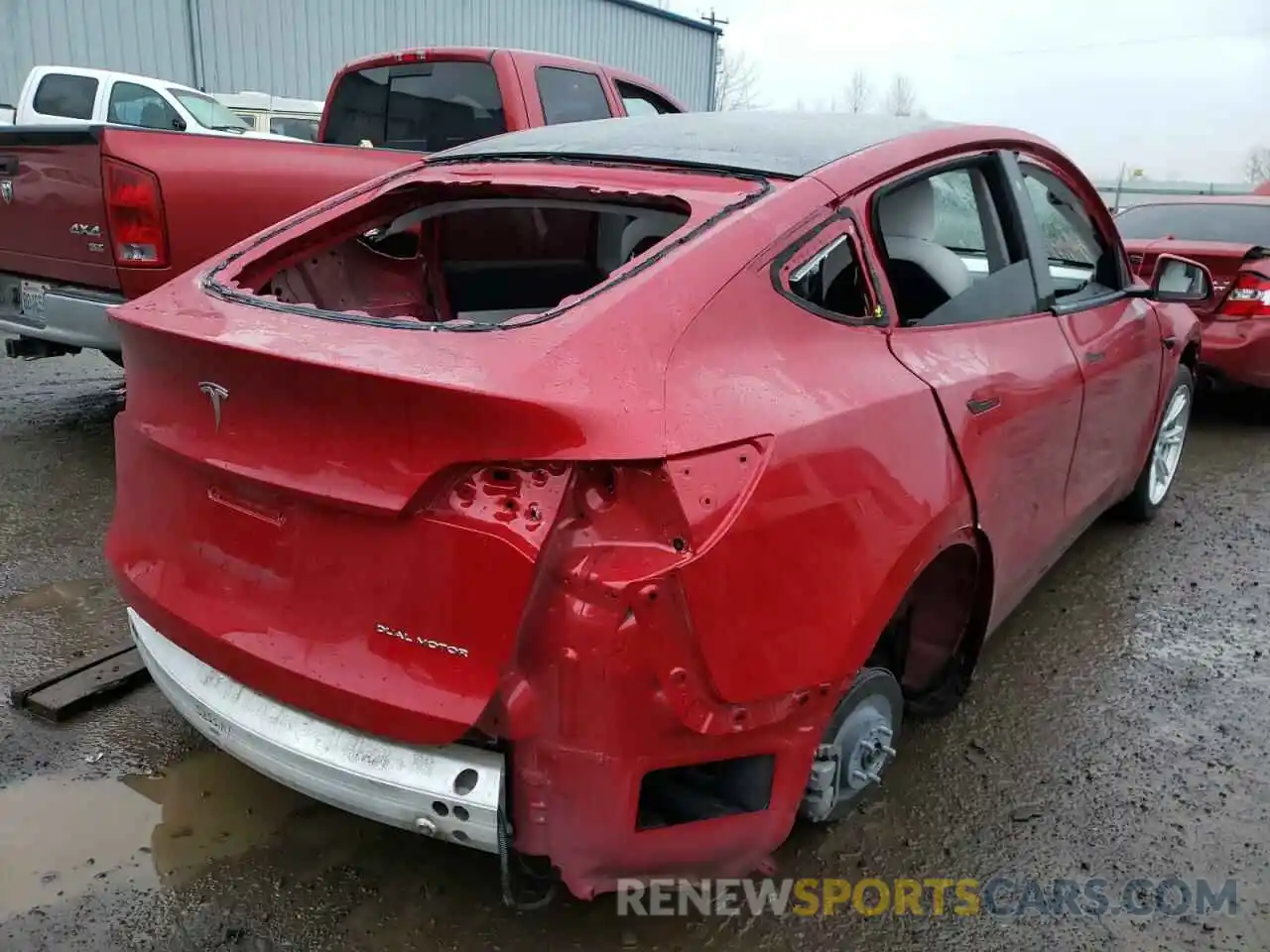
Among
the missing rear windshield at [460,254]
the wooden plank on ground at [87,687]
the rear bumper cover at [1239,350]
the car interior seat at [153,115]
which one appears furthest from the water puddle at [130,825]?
the car interior seat at [153,115]

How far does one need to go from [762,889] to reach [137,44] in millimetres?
16085

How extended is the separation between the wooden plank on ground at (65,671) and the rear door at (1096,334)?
3029 millimetres

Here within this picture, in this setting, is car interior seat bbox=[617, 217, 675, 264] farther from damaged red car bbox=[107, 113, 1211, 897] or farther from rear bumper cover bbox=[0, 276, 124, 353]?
rear bumper cover bbox=[0, 276, 124, 353]

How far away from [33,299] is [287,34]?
13548 millimetres

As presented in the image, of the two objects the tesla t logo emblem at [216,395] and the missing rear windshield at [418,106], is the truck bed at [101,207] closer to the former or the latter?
the missing rear windshield at [418,106]

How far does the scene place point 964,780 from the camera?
268 cm

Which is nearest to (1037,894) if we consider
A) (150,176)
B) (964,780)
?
(964,780)

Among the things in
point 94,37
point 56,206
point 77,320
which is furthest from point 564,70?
point 94,37

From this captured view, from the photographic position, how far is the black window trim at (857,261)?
2072mm

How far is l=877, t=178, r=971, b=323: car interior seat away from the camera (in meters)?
Answer: 2.56

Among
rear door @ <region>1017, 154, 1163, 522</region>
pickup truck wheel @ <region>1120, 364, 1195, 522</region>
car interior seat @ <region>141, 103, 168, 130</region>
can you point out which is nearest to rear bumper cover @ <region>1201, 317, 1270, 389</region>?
pickup truck wheel @ <region>1120, 364, 1195, 522</region>

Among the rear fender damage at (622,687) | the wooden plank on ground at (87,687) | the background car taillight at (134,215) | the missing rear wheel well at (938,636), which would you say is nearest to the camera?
the rear fender damage at (622,687)

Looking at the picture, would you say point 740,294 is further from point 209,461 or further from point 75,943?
point 75,943

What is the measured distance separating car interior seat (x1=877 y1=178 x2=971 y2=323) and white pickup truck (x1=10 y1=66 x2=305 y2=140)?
9.14 m
